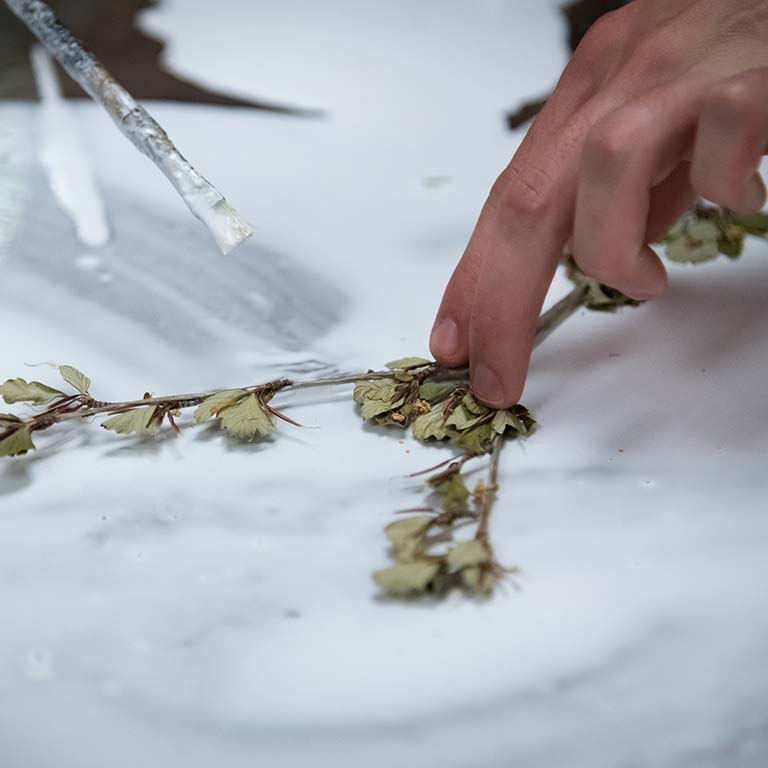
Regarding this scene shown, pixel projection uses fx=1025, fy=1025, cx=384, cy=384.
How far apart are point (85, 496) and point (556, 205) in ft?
1.05

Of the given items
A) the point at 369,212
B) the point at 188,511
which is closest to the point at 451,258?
the point at 369,212

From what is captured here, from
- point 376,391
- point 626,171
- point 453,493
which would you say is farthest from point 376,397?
point 626,171

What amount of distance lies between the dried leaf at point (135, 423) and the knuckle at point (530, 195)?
0.81 ft

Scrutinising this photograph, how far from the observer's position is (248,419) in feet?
2.03

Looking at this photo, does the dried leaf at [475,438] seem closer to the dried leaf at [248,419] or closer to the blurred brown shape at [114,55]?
the dried leaf at [248,419]

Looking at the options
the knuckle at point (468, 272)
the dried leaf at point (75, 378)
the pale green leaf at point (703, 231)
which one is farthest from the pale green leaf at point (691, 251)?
the dried leaf at point (75, 378)

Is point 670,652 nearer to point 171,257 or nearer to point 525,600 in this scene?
point 525,600

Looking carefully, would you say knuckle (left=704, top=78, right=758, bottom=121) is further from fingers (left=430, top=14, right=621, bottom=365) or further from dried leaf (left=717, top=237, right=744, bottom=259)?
dried leaf (left=717, top=237, right=744, bottom=259)

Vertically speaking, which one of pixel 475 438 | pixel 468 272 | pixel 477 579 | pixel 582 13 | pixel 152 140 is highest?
pixel 582 13

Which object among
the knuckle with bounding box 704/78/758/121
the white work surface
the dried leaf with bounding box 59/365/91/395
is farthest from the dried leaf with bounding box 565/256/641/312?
the dried leaf with bounding box 59/365/91/395

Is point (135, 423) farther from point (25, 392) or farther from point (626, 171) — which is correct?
point (626, 171)

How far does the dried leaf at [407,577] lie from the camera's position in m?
0.52

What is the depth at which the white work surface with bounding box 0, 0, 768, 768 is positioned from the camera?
1.56 feet

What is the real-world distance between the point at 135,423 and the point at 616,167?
0.32 m
